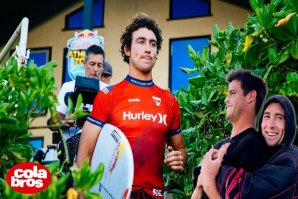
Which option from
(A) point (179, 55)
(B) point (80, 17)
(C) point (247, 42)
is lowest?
(C) point (247, 42)

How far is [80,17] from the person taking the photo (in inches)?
569

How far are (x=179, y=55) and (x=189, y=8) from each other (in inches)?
50.6

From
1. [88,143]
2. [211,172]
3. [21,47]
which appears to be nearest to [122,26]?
[21,47]

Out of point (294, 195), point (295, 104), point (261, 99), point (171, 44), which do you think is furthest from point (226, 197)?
point (171, 44)

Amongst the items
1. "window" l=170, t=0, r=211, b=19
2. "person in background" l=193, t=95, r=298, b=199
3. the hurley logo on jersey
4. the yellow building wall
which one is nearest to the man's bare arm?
the hurley logo on jersey

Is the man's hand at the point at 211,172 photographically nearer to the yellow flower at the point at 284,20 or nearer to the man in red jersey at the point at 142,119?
the man in red jersey at the point at 142,119

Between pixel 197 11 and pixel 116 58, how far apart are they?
237cm

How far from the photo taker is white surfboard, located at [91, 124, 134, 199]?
8.16ft

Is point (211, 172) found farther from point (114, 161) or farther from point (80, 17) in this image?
point (80, 17)

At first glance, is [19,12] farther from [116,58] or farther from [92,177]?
[92,177]

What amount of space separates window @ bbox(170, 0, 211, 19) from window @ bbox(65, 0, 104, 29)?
197cm

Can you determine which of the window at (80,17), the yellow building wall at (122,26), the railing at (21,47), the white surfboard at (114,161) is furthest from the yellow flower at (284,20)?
the window at (80,17)

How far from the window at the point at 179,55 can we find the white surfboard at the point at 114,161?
10.0m

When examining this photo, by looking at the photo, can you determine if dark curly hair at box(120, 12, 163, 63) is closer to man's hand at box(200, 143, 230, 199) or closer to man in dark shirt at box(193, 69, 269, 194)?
man in dark shirt at box(193, 69, 269, 194)
